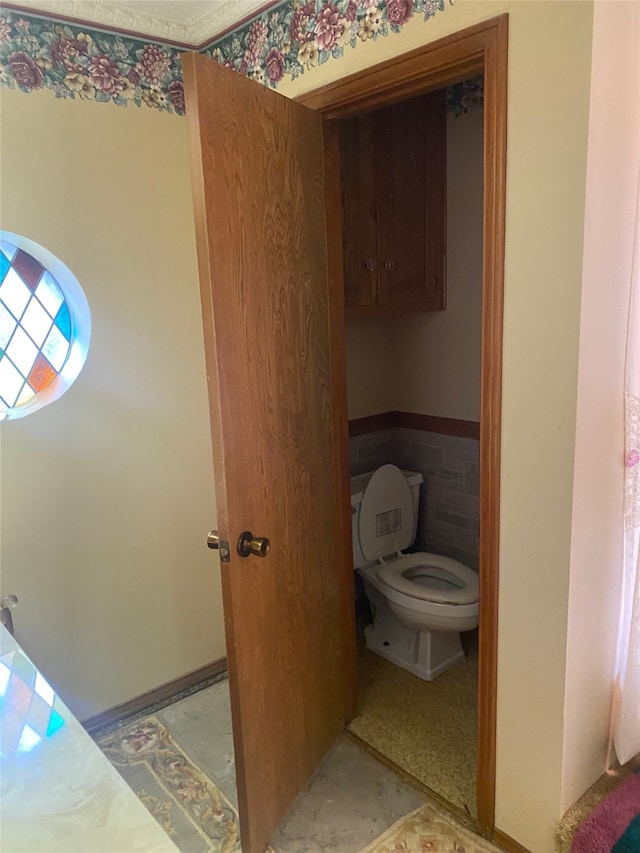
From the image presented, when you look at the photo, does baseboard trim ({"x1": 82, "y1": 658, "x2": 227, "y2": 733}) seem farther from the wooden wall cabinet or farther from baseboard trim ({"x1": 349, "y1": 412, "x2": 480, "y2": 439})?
the wooden wall cabinet

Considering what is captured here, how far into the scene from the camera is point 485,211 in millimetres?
1420

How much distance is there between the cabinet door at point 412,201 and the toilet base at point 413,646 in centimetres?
129

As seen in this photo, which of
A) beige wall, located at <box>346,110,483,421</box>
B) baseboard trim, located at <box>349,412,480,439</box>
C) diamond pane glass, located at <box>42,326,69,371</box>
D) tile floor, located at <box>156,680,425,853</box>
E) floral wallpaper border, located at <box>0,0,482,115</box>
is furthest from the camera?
baseboard trim, located at <box>349,412,480,439</box>

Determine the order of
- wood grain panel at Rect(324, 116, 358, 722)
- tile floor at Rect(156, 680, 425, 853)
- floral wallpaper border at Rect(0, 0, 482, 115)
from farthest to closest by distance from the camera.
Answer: wood grain panel at Rect(324, 116, 358, 722) → tile floor at Rect(156, 680, 425, 853) → floral wallpaper border at Rect(0, 0, 482, 115)

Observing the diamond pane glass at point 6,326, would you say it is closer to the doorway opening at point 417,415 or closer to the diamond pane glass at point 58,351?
the diamond pane glass at point 58,351

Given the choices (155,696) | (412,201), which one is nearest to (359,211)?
(412,201)

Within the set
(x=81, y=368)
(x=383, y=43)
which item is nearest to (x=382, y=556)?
(x=81, y=368)

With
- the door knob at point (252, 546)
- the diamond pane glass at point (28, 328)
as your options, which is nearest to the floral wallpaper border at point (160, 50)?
the diamond pane glass at point (28, 328)

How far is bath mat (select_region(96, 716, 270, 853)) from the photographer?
171 cm

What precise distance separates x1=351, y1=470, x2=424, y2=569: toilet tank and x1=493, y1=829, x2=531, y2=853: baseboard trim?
1003 millimetres

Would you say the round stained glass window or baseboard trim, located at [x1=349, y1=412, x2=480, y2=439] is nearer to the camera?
the round stained glass window

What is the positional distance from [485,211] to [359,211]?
0.91 m

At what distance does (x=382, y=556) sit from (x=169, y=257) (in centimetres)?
145

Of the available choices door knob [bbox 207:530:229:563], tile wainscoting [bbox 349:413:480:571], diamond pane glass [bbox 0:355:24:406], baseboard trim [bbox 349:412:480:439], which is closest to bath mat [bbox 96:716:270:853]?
door knob [bbox 207:530:229:563]
